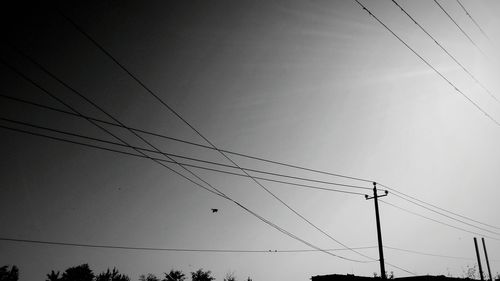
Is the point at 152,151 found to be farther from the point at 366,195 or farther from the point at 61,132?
the point at 366,195

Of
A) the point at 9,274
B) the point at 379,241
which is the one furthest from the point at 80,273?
the point at 379,241

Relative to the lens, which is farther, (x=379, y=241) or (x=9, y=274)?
(x=9, y=274)

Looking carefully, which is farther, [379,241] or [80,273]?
[80,273]

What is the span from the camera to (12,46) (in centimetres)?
776

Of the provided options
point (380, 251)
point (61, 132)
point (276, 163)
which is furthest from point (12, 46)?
point (380, 251)

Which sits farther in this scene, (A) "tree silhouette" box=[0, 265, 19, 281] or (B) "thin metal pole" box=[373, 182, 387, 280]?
(A) "tree silhouette" box=[0, 265, 19, 281]

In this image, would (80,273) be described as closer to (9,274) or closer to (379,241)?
(9,274)

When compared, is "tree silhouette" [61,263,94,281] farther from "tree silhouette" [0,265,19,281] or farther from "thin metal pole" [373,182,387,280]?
"thin metal pole" [373,182,387,280]

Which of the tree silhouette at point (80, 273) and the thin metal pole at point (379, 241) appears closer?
the thin metal pole at point (379, 241)

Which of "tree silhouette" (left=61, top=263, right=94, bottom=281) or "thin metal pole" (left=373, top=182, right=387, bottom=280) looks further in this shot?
"tree silhouette" (left=61, top=263, right=94, bottom=281)

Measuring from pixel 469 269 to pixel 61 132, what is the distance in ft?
262

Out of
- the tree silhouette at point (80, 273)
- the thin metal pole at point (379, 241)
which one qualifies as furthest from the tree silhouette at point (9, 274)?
the thin metal pole at point (379, 241)

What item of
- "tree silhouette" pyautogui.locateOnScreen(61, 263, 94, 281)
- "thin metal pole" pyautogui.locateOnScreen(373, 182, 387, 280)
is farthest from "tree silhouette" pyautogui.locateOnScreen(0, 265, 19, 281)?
"thin metal pole" pyautogui.locateOnScreen(373, 182, 387, 280)

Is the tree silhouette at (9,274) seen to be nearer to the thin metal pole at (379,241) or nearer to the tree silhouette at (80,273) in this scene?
the tree silhouette at (80,273)
